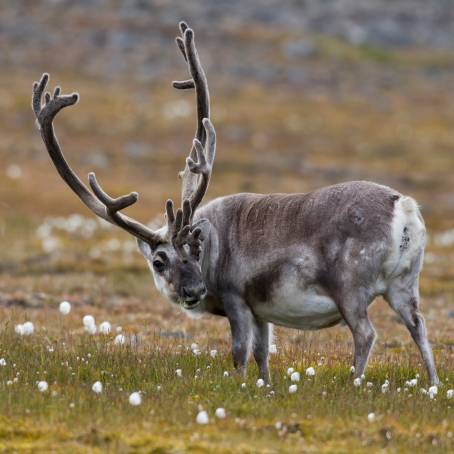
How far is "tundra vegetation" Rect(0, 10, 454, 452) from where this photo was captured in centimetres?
870

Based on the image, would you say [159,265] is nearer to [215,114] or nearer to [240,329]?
[240,329]

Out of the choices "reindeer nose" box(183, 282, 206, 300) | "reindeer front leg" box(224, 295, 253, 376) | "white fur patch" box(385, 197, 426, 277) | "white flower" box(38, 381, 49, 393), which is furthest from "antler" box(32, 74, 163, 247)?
"white fur patch" box(385, 197, 426, 277)

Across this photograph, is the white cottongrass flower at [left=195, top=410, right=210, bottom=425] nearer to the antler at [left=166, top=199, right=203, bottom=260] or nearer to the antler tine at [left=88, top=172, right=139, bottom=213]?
the antler at [left=166, top=199, right=203, bottom=260]

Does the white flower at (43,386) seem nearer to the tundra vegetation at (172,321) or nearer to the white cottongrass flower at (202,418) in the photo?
the tundra vegetation at (172,321)

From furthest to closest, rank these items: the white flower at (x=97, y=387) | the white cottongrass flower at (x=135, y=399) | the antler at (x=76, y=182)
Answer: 1. the antler at (x=76, y=182)
2. the white flower at (x=97, y=387)
3. the white cottongrass flower at (x=135, y=399)

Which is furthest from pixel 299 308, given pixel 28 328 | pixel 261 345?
pixel 28 328

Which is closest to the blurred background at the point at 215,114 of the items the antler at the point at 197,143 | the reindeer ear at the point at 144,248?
the antler at the point at 197,143

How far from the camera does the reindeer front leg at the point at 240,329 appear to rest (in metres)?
11.1

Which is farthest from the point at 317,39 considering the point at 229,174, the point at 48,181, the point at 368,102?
the point at 48,181

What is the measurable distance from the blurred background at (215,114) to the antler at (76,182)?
7286 millimetres

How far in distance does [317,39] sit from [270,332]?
85.9 meters

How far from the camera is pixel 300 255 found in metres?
11.0

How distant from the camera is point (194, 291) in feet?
35.5

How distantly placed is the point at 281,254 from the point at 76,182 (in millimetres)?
2638
